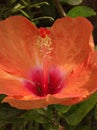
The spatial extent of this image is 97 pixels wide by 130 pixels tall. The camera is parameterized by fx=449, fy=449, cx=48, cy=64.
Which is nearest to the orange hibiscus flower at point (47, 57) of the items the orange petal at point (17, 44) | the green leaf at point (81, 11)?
the orange petal at point (17, 44)

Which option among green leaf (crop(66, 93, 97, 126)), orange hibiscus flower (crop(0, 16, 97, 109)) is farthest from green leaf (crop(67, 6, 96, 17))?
green leaf (crop(66, 93, 97, 126))

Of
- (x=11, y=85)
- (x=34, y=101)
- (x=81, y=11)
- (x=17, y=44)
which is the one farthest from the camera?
(x=81, y=11)

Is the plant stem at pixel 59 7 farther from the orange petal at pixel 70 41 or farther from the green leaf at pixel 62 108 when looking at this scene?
the green leaf at pixel 62 108

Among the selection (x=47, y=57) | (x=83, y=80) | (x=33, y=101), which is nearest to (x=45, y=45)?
(x=47, y=57)

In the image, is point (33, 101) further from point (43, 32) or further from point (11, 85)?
point (43, 32)

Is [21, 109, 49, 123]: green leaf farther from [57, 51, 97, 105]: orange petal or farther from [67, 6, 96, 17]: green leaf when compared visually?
[67, 6, 96, 17]: green leaf

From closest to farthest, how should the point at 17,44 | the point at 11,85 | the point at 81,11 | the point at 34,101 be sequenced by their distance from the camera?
the point at 34,101 → the point at 11,85 → the point at 17,44 → the point at 81,11

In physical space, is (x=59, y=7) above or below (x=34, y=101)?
below

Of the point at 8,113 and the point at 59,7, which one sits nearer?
the point at 8,113
